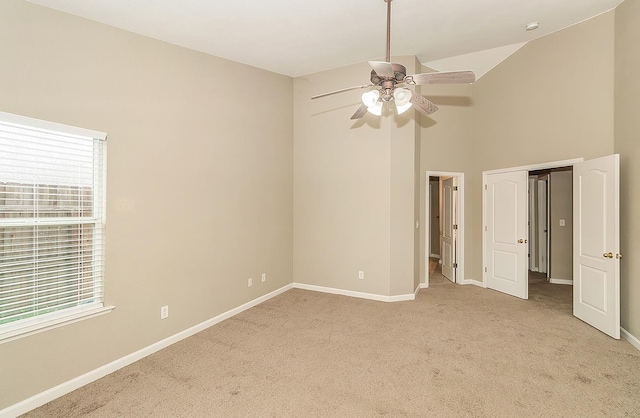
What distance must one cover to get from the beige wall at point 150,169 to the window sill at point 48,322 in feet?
0.19

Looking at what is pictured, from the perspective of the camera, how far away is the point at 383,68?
7.08ft

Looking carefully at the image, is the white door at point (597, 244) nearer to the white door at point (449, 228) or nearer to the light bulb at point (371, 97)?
the white door at point (449, 228)

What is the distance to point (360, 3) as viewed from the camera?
119 inches

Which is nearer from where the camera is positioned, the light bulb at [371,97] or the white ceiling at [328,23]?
the light bulb at [371,97]

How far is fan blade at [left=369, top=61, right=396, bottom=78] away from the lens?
212 centimetres

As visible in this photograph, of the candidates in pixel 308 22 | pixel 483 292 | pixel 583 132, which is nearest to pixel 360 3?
pixel 308 22

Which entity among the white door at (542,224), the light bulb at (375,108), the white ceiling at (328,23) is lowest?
the white door at (542,224)

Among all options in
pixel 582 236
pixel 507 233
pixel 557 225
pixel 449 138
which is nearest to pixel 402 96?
pixel 582 236

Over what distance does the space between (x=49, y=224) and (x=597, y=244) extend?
18.3 feet

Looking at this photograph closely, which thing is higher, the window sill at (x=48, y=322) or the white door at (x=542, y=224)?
the white door at (x=542, y=224)

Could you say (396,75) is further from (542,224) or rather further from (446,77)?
(542,224)

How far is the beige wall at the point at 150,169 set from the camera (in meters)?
2.40

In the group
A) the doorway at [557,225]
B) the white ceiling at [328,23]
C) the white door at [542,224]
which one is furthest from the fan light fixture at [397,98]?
the white door at [542,224]

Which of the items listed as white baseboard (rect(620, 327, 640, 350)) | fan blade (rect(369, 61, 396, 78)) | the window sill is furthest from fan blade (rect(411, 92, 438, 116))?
the window sill
